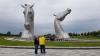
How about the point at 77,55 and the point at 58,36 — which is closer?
the point at 77,55

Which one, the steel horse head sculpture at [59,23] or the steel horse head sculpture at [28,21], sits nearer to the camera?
the steel horse head sculpture at [28,21]

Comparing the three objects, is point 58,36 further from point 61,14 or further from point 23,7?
point 23,7

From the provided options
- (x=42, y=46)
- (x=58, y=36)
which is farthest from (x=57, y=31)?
(x=42, y=46)

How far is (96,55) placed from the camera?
72.8 ft

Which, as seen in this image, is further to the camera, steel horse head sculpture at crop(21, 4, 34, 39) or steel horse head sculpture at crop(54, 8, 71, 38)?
steel horse head sculpture at crop(54, 8, 71, 38)

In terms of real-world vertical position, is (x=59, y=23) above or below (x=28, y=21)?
below

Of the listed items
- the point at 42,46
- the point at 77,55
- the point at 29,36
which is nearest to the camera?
the point at 77,55

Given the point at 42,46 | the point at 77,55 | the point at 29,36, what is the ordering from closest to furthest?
the point at 77,55
the point at 42,46
the point at 29,36

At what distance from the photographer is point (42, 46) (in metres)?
23.6

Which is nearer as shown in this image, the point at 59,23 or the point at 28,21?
the point at 28,21

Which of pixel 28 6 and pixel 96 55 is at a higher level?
pixel 28 6

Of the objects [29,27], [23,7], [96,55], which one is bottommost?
[96,55]

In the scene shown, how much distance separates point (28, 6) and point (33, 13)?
1.64m

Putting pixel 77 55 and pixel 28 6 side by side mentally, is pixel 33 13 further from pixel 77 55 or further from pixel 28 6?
pixel 77 55
